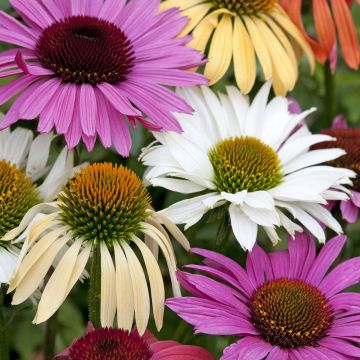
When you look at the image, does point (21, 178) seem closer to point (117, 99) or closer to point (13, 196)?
point (13, 196)

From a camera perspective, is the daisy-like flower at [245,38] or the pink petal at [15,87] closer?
the pink petal at [15,87]

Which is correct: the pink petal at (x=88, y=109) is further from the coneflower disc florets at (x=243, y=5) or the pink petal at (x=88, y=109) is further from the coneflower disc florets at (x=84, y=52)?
the coneflower disc florets at (x=243, y=5)

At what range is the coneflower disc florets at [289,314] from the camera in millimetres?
1004

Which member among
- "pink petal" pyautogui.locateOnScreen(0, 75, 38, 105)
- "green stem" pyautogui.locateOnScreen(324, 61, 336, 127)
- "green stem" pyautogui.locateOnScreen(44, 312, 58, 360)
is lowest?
"green stem" pyautogui.locateOnScreen(44, 312, 58, 360)

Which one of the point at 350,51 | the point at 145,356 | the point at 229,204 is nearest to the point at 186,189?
the point at 229,204

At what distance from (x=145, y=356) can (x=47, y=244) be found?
17cm

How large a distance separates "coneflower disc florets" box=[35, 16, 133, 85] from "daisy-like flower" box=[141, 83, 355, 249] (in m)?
0.12

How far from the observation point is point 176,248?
1562 millimetres

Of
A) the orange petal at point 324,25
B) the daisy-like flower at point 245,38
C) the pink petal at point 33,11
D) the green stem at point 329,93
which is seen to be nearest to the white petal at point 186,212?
the daisy-like flower at point 245,38

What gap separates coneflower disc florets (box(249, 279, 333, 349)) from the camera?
3.29 feet

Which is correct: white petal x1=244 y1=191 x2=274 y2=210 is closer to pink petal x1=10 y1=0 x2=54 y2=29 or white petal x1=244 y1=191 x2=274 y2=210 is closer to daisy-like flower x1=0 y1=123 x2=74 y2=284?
daisy-like flower x1=0 y1=123 x2=74 y2=284

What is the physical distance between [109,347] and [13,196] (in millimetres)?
290

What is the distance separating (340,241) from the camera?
1.13 m

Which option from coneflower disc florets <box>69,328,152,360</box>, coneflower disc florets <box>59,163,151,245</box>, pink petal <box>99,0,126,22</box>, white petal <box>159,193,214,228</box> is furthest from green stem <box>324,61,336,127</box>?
coneflower disc florets <box>69,328,152,360</box>
